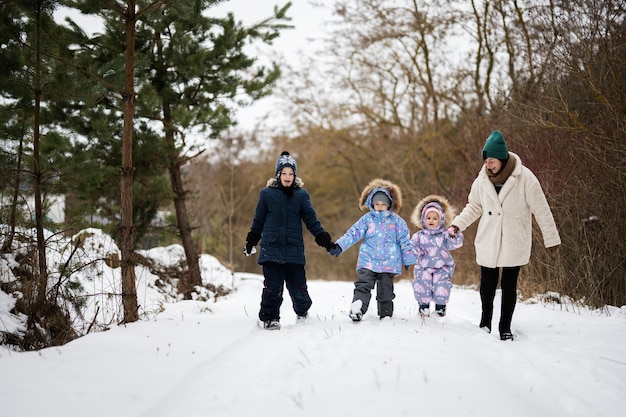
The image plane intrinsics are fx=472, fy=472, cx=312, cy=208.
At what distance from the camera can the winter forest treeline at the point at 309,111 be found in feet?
17.4

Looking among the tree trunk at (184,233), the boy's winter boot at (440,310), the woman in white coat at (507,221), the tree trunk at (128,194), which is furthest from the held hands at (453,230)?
the tree trunk at (184,233)

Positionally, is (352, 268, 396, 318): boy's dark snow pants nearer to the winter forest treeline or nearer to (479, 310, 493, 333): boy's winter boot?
(479, 310, 493, 333): boy's winter boot

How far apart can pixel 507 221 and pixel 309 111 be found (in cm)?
1589

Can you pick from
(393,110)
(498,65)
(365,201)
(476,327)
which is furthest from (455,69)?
(476,327)

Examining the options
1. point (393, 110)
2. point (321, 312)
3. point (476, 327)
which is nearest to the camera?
point (476, 327)

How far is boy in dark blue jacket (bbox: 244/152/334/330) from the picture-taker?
521 cm

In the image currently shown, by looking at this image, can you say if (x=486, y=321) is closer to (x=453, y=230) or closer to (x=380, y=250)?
(x=453, y=230)

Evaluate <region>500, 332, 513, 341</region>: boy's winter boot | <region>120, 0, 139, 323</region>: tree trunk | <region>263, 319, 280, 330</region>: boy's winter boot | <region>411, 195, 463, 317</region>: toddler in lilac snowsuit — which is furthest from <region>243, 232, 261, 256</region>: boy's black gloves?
<region>500, 332, 513, 341</region>: boy's winter boot

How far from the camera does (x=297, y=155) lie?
23172 millimetres

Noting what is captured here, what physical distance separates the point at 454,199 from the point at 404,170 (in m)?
6.28

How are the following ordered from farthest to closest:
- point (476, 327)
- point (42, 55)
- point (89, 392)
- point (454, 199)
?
point (454, 199) → point (42, 55) → point (476, 327) → point (89, 392)

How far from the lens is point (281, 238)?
523 cm

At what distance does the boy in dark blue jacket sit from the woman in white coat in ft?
5.68

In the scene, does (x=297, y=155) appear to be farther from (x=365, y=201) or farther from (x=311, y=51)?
(x=365, y=201)
